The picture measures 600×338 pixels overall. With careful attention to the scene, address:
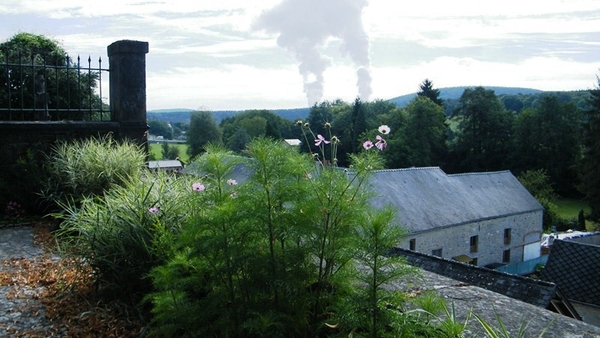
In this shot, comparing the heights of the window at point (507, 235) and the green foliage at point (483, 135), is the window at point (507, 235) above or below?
below

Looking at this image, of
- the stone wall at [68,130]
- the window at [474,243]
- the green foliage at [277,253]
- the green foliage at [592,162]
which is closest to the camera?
the green foliage at [277,253]

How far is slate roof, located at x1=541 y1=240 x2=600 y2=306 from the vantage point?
15.8 m

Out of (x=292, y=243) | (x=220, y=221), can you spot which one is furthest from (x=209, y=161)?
(x=292, y=243)

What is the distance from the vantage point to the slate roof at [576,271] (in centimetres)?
1583

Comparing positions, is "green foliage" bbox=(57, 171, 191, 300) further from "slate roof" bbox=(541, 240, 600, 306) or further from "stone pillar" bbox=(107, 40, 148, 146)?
"slate roof" bbox=(541, 240, 600, 306)

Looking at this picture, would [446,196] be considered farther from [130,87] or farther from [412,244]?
[130,87]

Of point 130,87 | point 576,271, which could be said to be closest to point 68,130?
point 130,87

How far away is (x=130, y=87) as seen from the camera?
27.9ft

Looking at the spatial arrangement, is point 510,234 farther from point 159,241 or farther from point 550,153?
point 159,241

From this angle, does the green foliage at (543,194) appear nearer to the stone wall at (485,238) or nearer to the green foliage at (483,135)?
the stone wall at (485,238)

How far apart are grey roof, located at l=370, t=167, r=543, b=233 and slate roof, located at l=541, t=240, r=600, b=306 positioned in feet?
19.0

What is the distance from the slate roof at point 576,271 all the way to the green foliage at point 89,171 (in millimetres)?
14074

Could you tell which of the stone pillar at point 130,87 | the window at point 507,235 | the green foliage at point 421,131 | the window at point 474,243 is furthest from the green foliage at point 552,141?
the stone pillar at point 130,87

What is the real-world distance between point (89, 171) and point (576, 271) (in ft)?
49.9
